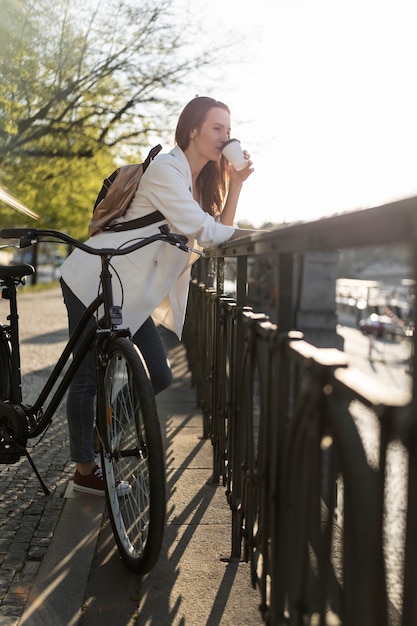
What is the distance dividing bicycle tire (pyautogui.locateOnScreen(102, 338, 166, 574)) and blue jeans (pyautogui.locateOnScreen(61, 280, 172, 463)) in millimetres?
479

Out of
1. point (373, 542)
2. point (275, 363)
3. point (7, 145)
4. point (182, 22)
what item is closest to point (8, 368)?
point (275, 363)

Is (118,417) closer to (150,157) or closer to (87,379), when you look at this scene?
(87,379)

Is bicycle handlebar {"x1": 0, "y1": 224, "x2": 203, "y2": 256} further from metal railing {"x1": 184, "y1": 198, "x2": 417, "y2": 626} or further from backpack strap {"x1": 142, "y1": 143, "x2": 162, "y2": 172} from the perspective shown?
backpack strap {"x1": 142, "y1": 143, "x2": 162, "y2": 172}

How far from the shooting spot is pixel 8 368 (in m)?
3.89

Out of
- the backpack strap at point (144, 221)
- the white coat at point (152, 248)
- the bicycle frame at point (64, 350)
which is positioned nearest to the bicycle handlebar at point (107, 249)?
the bicycle frame at point (64, 350)

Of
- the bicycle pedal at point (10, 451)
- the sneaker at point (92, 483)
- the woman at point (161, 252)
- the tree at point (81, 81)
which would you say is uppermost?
the tree at point (81, 81)

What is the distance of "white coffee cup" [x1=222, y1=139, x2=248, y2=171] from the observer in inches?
142

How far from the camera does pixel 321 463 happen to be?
5.60 feet

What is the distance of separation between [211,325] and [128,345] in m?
1.52

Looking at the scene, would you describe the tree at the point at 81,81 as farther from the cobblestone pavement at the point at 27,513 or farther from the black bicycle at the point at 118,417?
the black bicycle at the point at 118,417

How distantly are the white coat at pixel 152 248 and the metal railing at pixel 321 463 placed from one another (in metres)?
0.55

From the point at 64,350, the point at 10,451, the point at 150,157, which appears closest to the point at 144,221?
the point at 150,157

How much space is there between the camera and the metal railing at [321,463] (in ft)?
4.39

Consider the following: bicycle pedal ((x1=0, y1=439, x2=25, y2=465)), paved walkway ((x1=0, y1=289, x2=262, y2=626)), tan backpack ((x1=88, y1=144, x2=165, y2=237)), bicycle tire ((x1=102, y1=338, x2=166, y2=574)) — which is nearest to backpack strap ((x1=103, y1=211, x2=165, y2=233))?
tan backpack ((x1=88, y1=144, x2=165, y2=237))
